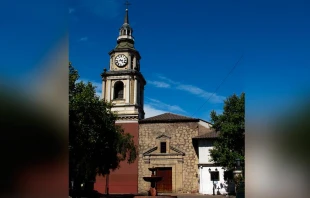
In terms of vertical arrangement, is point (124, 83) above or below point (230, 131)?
above

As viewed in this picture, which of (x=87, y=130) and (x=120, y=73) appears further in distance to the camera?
(x=120, y=73)

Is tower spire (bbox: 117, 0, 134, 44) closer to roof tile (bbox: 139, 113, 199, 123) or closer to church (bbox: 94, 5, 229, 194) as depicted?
church (bbox: 94, 5, 229, 194)

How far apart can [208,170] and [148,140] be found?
8.31 metres

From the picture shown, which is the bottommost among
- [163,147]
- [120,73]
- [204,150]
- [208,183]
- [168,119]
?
[208,183]

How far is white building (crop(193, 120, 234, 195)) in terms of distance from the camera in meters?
35.9

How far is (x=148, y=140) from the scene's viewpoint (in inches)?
1624
